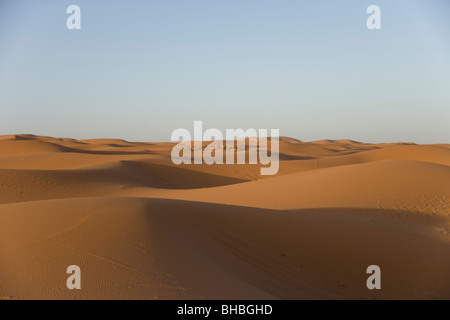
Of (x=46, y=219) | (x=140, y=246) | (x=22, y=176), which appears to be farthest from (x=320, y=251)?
(x=22, y=176)

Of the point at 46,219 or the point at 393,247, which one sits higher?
the point at 46,219

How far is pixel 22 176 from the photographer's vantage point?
16500 mm

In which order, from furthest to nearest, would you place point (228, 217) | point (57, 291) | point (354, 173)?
point (354, 173) < point (228, 217) < point (57, 291)

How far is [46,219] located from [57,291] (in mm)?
2699

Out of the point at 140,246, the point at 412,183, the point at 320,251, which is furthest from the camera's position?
the point at 412,183

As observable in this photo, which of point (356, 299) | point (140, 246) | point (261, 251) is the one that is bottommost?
point (356, 299)

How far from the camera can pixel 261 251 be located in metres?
7.21

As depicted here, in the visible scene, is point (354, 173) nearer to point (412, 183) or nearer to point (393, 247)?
point (412, 183)

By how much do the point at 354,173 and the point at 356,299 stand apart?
A: 1005 cm

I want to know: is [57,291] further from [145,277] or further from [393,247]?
[393,247]

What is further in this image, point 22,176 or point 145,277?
point 22,176
